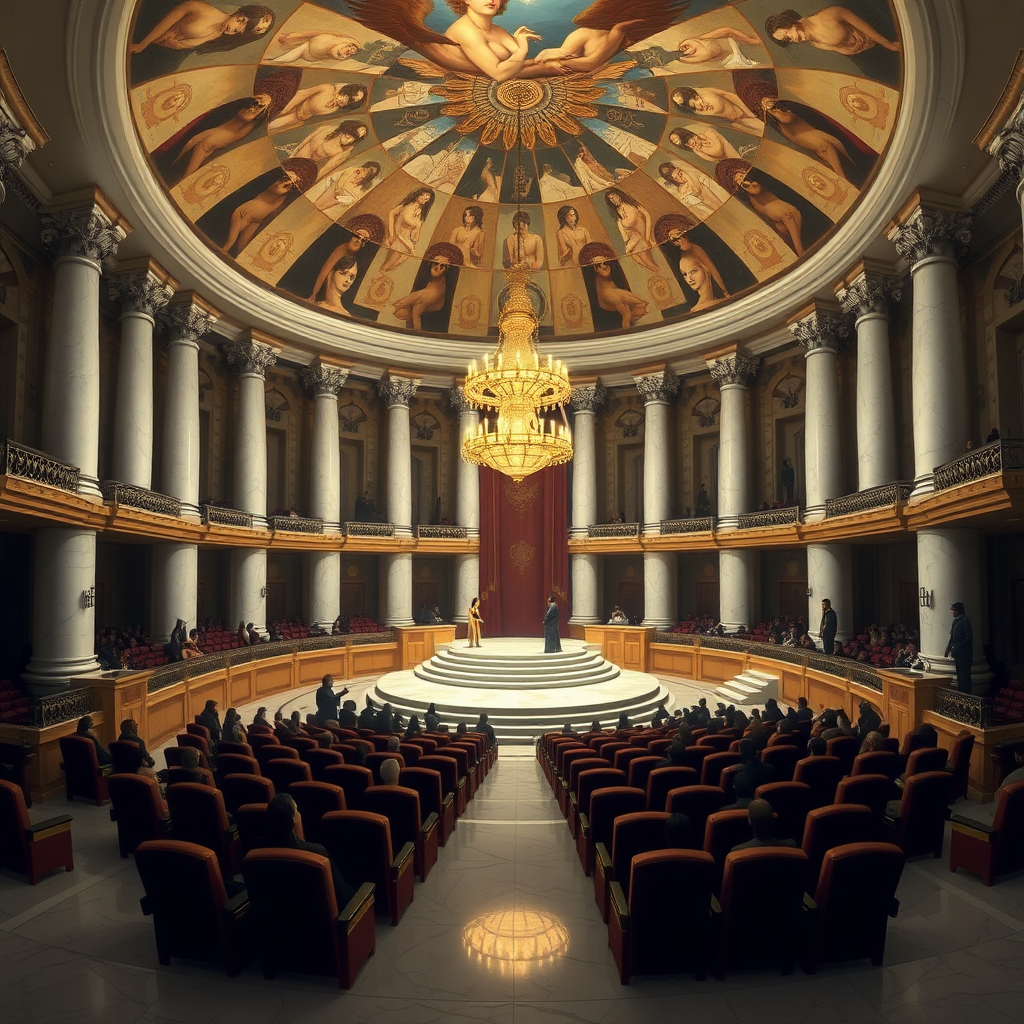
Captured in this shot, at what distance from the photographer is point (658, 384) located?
26.6m

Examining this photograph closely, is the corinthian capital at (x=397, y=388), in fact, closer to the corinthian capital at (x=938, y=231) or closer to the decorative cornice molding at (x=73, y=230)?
the decorative cornice molding at (x=73, y=230)

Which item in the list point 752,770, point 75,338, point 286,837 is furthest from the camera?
point 75,338

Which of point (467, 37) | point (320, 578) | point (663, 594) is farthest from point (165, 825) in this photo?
point (663, 594)

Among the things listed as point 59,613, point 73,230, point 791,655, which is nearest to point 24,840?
point 59,613

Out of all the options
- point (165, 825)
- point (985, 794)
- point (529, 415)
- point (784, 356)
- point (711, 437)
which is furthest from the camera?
point (711, 437)

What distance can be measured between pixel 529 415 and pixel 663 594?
12.7 metres

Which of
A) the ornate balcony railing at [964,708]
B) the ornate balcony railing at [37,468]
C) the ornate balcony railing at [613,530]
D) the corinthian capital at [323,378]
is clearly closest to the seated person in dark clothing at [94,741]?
the ornate balcony railing at [37,468]

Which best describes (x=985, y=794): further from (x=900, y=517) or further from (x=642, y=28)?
(x=642, y=28)

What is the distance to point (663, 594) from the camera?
2588 cm

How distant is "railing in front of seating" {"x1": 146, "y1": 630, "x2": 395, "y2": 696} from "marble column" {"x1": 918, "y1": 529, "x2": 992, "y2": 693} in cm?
1566

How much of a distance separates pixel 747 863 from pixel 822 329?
1960 centimetres

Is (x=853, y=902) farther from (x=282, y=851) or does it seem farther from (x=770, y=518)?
(x=770, y=518)

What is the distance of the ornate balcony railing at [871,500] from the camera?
16516 millimetres

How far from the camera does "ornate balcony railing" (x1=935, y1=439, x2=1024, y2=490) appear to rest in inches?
437
